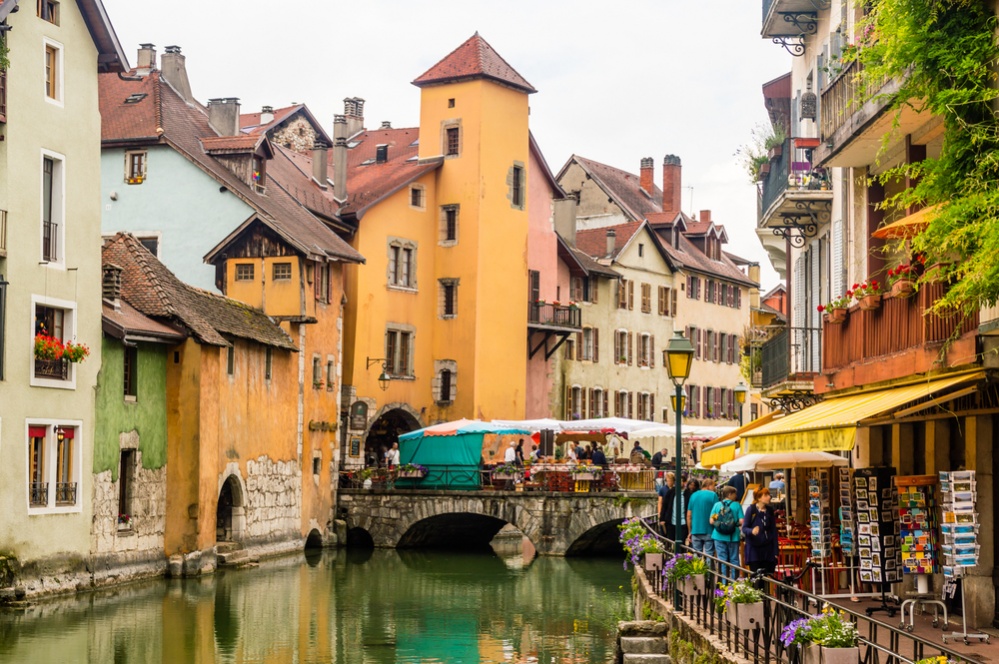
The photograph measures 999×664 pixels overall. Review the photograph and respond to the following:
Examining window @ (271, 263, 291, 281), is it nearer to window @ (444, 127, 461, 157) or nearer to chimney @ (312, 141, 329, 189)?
chimney @ (312, 141, 329, 189)

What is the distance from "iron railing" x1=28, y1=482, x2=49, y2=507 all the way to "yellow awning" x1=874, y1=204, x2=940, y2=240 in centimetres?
1950

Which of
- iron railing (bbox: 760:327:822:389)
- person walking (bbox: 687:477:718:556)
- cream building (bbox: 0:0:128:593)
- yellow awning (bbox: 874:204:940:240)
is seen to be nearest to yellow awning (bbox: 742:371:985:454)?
yellow awning (bbox: 874:204:940:240)

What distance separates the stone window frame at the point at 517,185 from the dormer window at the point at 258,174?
Answer: 11.1 metres

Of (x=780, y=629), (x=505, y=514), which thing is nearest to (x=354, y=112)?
(x=505, y=514)

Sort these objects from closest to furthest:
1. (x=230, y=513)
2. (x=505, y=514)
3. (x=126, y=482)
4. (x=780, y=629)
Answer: (x=780, y=629)
(x=126, y=482)
(x=230, y=513)
(x=505, y=514)

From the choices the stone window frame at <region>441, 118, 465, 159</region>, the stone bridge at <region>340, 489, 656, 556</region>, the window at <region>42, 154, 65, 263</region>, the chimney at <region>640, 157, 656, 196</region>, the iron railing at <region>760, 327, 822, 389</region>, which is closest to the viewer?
the iron railing at <region>760, 327, 822, 389</region>

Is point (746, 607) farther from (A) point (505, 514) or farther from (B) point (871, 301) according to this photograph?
(A) point (505, 514)

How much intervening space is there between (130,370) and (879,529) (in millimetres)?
21417

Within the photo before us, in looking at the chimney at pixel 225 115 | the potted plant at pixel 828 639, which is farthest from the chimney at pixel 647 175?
the potted plant at pixel 828 639

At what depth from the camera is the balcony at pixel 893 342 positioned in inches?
638

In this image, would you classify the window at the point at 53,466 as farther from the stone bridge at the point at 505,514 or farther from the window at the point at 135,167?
the window at the point at 135,167

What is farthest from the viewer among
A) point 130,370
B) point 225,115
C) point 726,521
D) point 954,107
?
point 225,115

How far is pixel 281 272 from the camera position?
46969 mm

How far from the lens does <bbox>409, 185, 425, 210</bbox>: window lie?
2223 inches
